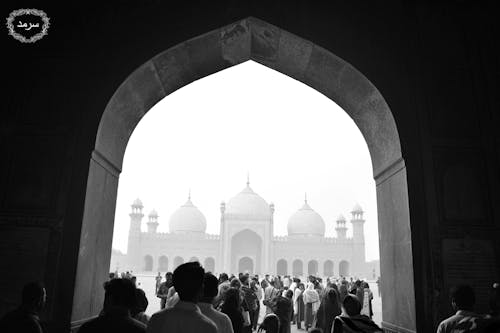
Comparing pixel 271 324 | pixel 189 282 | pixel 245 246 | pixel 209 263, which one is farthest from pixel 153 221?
pixel 189 282

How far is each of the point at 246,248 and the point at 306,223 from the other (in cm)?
688

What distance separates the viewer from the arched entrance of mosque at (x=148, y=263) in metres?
40.1

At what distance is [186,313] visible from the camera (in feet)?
6.89

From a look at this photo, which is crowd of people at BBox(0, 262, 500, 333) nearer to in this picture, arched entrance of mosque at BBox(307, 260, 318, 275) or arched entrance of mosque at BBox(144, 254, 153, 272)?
arched entrance of mosque at BBox(307, 260, 318, 275)

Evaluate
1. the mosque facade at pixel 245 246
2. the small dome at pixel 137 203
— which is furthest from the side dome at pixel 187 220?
the small dome at pixel 137 203

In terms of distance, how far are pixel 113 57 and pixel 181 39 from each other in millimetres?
866

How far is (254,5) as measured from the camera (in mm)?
5723

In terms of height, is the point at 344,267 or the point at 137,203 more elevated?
the point at 137,203

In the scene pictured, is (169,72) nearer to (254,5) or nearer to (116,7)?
(116,7)

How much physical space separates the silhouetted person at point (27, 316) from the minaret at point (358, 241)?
40034 millimetres

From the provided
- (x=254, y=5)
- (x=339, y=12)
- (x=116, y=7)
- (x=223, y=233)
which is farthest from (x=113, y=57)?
(x=223, y=233)

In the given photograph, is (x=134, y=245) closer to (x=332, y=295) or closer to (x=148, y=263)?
(x=148, y=263)

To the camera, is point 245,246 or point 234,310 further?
point 245,246

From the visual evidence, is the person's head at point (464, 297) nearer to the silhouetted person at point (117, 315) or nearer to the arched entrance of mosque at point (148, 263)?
the silhouetted person at point (117, 315)
